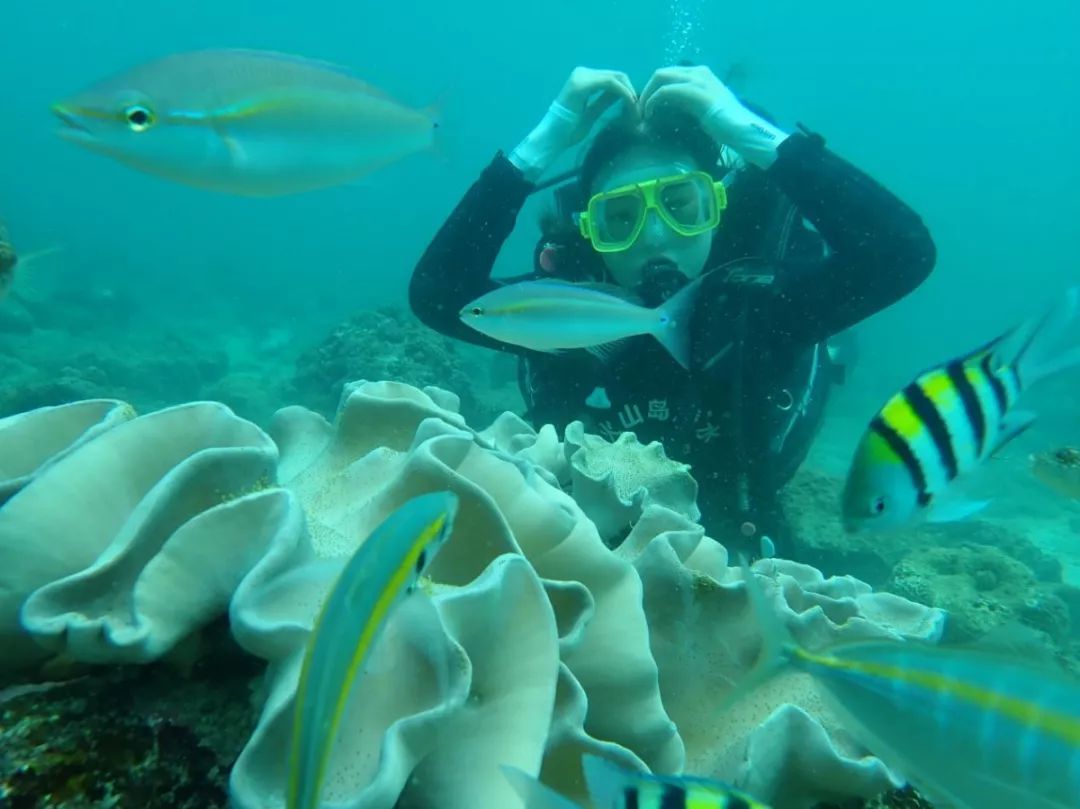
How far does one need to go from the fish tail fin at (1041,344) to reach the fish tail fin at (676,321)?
5.53 ft

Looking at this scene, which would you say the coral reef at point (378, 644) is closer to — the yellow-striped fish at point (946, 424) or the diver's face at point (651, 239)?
the yellow-striped fish at point (946, 424)

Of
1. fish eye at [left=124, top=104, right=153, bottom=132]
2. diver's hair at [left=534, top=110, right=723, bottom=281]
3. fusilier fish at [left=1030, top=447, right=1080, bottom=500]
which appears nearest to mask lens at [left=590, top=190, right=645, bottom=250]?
diver's hair at [left=534, top=110, right=723, bottom=281]

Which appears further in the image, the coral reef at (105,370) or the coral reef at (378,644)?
the coral reef at (105,370)

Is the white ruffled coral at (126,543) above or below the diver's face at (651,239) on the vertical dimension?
below

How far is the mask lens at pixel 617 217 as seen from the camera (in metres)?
4.64

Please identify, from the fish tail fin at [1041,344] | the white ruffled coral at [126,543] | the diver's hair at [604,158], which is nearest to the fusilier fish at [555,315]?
the white ruffled coral at [126,543]

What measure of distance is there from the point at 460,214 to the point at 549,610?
14.0ft

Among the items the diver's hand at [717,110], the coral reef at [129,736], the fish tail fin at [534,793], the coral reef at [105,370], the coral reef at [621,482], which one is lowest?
the coral reef at [105,370]

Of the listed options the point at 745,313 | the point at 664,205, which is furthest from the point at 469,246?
the point at 745,313

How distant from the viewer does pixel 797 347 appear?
5.03m

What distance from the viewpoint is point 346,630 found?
2.51ft

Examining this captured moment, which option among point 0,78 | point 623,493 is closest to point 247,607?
point 623,493

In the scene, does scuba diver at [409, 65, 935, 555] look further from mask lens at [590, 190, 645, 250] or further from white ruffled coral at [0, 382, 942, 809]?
white ruffled coral at [0, 382, 942, 809]

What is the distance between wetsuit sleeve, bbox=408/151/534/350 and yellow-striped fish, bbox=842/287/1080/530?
4.06m
